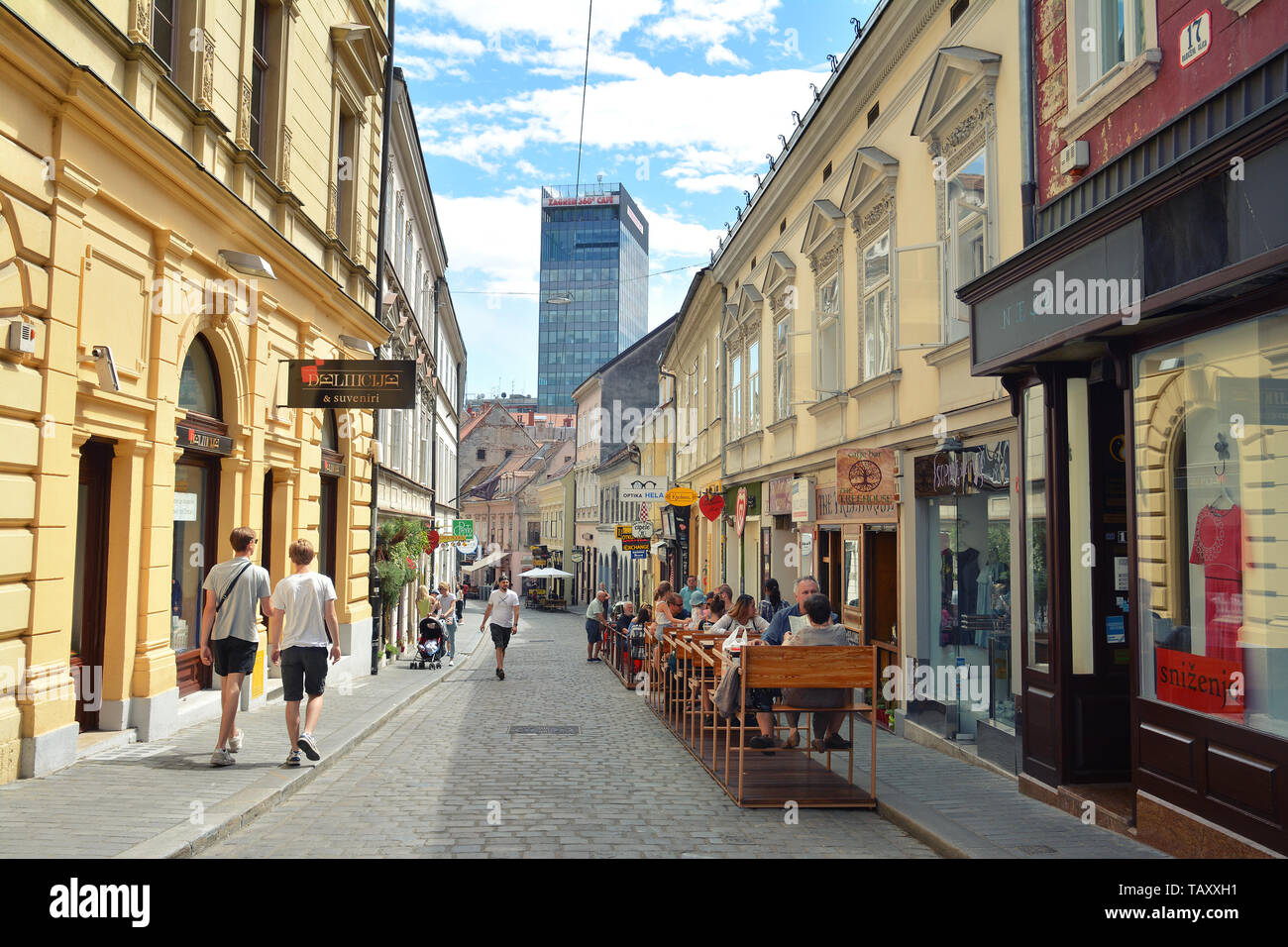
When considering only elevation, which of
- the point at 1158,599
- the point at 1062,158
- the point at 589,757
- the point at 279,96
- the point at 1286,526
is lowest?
the point at 589,757

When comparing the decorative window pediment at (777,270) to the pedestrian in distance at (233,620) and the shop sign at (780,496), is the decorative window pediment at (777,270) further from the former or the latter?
the pedestrian in distance at (233,620)

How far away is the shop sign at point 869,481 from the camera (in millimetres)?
11484

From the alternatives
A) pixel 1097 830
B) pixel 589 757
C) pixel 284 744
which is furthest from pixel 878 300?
pixel 284 744

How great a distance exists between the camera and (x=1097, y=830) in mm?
6543

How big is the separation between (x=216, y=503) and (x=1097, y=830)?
9.16 meters

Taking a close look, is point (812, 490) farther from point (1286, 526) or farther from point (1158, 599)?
point (1286, 526)

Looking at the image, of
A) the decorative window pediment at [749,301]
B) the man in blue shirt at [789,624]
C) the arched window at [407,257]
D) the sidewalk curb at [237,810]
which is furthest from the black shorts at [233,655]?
the arched window at [407,257]

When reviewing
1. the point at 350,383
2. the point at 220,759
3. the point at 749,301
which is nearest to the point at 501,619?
the point at 350,383

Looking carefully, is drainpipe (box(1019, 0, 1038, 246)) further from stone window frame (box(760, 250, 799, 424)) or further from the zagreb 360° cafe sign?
stone window frame (box(760, 250, 799, 424))

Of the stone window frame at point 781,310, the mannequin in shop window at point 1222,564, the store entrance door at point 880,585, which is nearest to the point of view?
the mannequin in shop window at point 1222,564

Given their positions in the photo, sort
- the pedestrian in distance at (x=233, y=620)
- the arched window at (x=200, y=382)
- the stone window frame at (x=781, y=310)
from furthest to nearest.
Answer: the stone window frame at (x=781, y=310)
the arched window at (x=200, y=382)
the pedestrian in distance at (x=233, y=620)

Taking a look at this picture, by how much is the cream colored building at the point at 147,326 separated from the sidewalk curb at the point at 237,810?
1551 millimetres

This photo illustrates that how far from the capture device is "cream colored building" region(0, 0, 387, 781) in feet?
23.4
